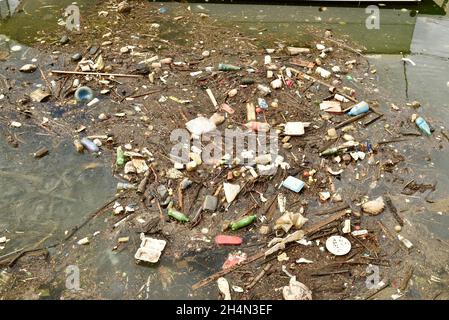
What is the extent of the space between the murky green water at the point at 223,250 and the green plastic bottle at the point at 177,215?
1.33 ft

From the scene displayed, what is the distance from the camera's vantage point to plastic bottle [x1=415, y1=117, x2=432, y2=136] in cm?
464

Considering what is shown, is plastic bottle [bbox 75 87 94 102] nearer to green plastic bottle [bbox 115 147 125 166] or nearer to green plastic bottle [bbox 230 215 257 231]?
green plastic bottle [bbox 115 147 125 166]

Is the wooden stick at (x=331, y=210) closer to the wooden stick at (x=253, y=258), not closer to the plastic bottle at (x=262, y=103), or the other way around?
the wooden stick at (x=253, y=258)

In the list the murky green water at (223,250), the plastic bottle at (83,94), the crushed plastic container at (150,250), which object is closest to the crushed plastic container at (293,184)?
the murky green water at (223,250)

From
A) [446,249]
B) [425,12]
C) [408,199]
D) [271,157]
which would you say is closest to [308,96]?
[271,157]

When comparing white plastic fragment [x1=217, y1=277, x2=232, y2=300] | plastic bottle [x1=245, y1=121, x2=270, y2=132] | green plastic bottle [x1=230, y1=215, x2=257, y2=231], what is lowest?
white plastic fragment [x1=217, y1=277, x2=232, y2=300]

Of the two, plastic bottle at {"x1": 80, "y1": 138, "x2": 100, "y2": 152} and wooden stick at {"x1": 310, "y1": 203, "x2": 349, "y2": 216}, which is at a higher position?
plastic bottle at {"x1": 80, "y1": 138, "x2": 100, "y2": 152}

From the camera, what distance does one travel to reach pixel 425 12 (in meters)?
6.76

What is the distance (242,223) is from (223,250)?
1.01 feet

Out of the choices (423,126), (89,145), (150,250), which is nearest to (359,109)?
(423,126)

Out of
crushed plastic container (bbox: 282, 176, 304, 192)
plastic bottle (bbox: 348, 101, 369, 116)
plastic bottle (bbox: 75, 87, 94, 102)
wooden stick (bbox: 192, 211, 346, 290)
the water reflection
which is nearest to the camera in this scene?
wooden stick (bbox: 192, 211, 346, 290)

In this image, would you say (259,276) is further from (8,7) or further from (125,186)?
(8,7)

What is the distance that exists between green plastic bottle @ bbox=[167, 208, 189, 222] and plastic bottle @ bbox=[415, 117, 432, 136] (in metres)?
2.89

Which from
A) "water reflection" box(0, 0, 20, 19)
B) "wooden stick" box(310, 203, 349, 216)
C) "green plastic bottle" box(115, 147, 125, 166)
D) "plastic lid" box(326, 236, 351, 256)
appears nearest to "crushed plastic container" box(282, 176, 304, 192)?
"wooden stick" box(310, 203, 349, 216)
